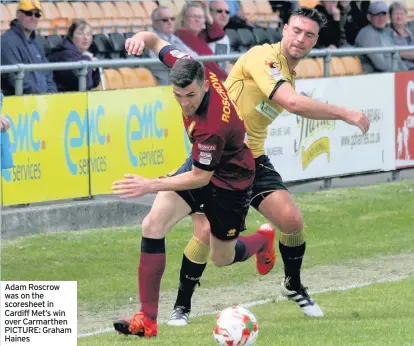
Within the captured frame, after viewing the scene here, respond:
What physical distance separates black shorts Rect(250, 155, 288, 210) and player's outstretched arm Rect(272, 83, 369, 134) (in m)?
0.67

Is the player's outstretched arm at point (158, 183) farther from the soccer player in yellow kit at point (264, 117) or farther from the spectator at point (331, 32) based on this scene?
the spectator at point (331, 32)

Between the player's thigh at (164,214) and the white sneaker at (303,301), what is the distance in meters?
1.32

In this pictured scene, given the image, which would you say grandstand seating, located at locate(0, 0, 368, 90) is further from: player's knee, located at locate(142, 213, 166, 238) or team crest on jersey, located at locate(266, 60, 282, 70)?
player's knee, located at locate(142, 213, 166, 238)

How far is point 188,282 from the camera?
9602 mm

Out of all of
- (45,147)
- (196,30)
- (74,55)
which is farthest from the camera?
(196,30)

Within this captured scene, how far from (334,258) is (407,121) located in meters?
6.04

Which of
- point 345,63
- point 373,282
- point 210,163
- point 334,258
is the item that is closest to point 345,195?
point 345,63

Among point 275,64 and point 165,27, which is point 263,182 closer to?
point 275,64

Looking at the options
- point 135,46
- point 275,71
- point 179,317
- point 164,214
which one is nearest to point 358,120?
point 275,71

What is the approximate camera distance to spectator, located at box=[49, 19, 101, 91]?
14.6 metres

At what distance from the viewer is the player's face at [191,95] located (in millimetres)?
8430

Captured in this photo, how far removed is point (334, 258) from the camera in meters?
13.1

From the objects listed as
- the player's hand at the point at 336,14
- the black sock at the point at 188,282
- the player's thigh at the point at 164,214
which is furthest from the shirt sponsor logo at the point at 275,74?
the player's hand at the point at 336,14

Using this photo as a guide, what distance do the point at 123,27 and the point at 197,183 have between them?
36.9ft
